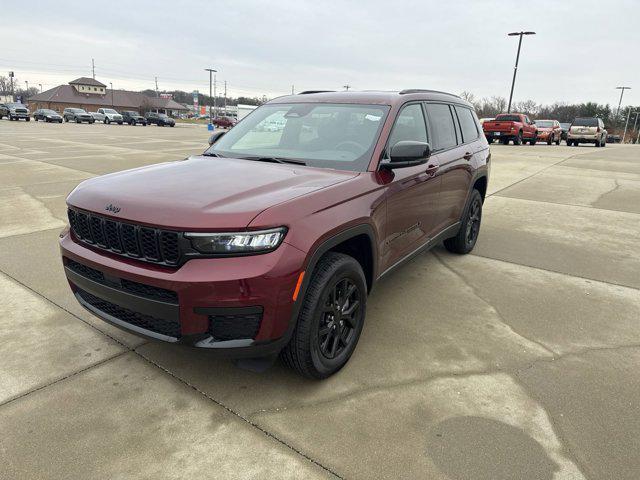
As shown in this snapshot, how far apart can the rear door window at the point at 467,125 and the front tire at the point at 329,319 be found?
2.85m

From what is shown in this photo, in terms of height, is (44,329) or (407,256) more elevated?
(407,256)

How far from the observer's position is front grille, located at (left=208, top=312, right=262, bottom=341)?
2.35m

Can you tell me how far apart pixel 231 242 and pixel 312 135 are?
164cm

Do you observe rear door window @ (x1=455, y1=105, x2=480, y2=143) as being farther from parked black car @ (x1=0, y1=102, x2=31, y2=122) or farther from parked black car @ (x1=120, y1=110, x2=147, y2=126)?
parked black car @ (x1=0, y1=102, x2=31, y2=122)

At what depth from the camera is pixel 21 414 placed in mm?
2568

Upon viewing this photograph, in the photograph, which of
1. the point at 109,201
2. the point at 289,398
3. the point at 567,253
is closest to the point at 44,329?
the point at 109,201

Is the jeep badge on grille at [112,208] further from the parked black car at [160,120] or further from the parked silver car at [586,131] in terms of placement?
the parked black car at [160,120]

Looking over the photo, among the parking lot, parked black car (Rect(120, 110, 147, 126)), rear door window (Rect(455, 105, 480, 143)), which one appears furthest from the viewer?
parked black car (Rect(120, 110, 147, 126))

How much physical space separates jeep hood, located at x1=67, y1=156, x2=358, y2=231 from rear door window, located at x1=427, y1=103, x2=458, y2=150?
155 cm

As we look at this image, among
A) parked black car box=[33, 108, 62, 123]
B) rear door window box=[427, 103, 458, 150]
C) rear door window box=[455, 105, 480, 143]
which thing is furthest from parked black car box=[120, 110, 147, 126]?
rear door window box=[427, 103, 458, 150]

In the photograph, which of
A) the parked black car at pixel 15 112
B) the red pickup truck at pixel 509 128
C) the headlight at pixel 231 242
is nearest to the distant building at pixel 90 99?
the parked black car at pixel 15 112

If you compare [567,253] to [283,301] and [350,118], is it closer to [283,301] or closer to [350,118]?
[350,118]

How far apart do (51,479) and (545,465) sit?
237cm

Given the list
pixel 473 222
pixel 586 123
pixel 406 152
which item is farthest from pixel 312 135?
pixel 586 123
